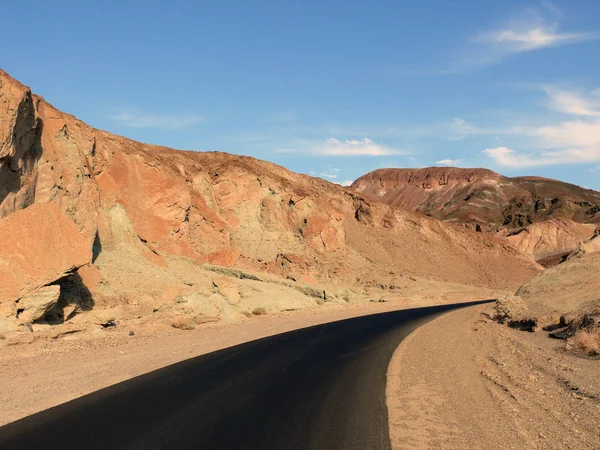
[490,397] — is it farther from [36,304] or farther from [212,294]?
[212,294]

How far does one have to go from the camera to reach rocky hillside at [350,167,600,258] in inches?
4988

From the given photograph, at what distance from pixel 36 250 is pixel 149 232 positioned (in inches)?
680

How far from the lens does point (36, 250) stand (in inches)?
702

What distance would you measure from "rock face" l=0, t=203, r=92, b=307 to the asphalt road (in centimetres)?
759

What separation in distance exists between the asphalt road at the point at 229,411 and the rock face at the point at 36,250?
24.9ft

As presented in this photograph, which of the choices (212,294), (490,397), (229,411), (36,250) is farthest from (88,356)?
(212,294)

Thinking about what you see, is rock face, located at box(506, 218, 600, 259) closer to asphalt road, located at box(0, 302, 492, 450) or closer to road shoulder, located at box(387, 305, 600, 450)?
road shoulder, located at box(387, 305, 600, 450)

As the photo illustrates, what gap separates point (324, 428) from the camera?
7.51 m

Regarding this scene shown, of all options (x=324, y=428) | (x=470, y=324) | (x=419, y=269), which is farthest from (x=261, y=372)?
(x=419, y=269)

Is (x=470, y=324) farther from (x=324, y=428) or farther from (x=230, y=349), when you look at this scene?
(x=324, y=428)

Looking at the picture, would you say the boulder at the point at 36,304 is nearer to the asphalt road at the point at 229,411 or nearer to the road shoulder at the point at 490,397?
the asphalt road at the point at 229,411

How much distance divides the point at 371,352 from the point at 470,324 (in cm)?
1197

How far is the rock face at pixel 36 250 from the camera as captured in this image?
16797 mm

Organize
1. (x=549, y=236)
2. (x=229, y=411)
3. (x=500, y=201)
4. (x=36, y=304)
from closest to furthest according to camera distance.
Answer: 1. (x=229, y=411)
2. (x=36, y=304)
3. (x=549, y=236)
4. (x=500, y=201)
